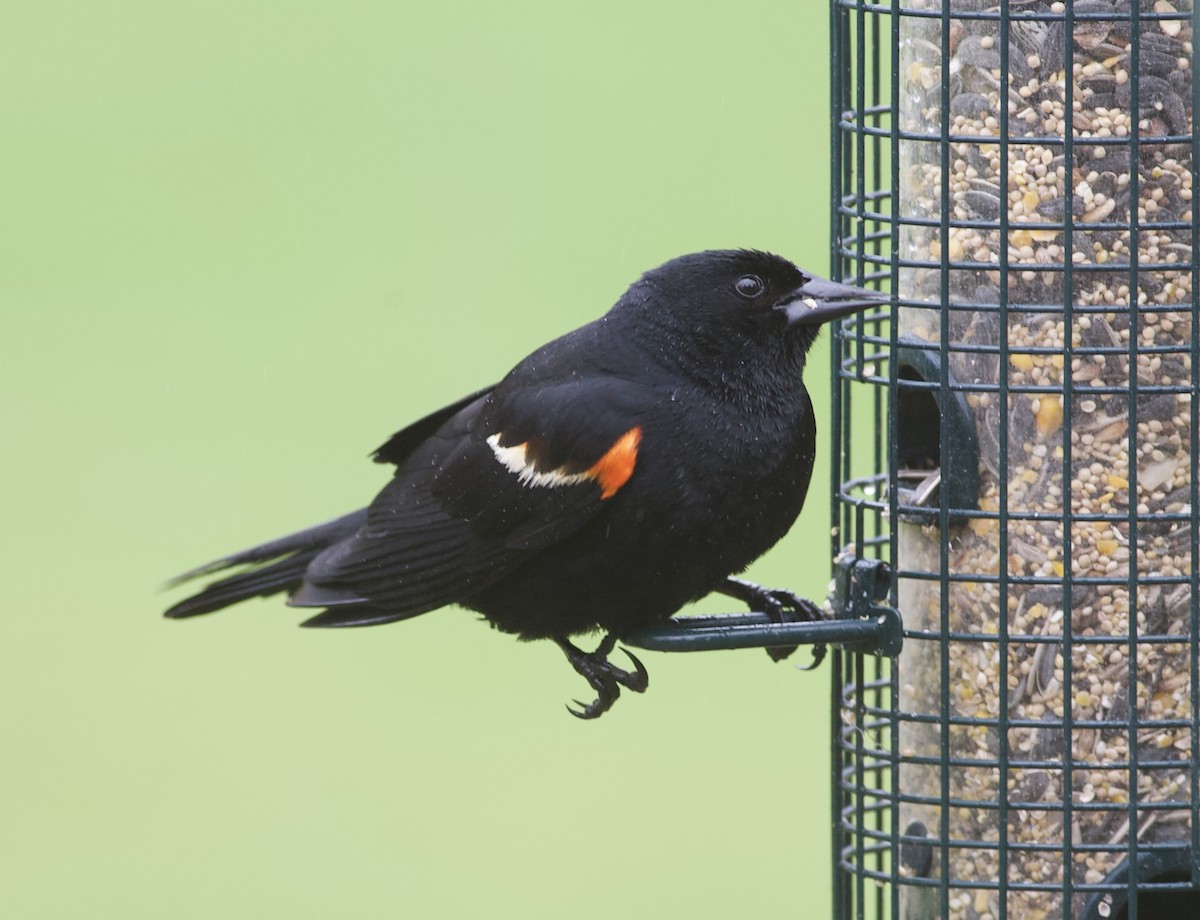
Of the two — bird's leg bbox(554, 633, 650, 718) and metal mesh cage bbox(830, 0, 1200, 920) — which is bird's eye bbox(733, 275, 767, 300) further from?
bird's leg bbox(554, 633, 650, 718)

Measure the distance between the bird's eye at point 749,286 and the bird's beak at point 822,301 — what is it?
2.4 inches

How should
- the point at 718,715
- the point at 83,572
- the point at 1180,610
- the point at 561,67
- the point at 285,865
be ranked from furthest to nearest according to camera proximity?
the point at 561,67
the point at 83,572
the point at 718,715
the point at 285,865
the point at 1180,610

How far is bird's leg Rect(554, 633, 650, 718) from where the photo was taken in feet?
17.1

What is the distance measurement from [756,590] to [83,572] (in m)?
6.72

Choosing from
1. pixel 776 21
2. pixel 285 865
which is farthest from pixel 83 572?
pixel 776 21

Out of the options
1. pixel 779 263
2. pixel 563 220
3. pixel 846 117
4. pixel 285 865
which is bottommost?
pixel 285 865

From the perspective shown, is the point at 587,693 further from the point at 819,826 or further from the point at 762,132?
the point at 762,132

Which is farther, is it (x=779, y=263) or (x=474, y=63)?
(x=474, y=63)

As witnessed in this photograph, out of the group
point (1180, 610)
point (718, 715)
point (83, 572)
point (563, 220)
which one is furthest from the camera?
point (563, 220)

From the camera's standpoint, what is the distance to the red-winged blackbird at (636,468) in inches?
194

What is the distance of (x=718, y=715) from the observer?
1034cm

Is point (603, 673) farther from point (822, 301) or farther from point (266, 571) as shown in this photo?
point (266, 571)

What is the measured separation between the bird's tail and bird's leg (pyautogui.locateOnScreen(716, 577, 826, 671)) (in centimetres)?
112

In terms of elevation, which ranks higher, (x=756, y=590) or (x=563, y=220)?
(x=563, y=220)
